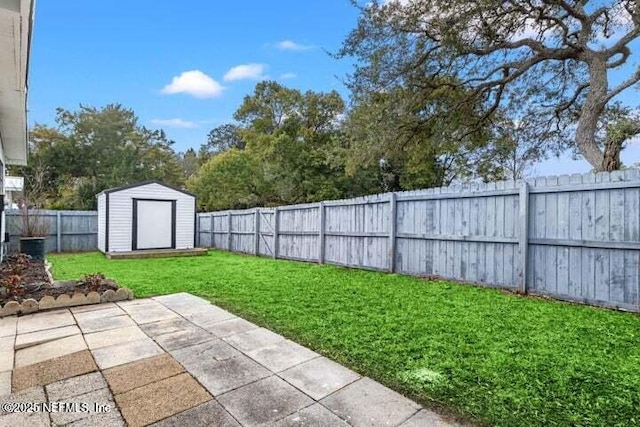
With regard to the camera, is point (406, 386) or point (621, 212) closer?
point (406, 386)

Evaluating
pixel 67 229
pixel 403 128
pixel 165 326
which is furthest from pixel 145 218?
pixel 165 326

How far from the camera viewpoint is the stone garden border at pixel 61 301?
13.3 ft

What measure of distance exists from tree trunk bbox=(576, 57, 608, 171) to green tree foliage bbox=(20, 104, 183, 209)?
22.5 m

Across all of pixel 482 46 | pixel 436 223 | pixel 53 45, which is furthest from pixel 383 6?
pixel 53 45

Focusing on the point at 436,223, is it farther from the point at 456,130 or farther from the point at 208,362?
the point at 456,130

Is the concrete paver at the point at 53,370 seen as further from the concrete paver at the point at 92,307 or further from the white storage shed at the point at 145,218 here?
the white storage shed at the point at 145,218

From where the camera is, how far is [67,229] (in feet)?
40.8

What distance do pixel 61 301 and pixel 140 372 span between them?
2649 millimetres

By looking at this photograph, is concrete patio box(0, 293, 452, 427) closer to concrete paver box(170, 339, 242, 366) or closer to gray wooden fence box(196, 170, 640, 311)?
concrete paver box(170, 339, 242, 366)

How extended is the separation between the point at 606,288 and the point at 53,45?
1533 cm

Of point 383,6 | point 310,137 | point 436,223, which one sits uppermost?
point 383,6

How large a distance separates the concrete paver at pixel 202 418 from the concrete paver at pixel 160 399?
52 mm

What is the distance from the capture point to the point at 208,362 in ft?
8.80

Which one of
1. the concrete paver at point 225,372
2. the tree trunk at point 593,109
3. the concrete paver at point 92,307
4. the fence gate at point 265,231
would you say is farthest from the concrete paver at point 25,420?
the tree trunk at point 593,109
